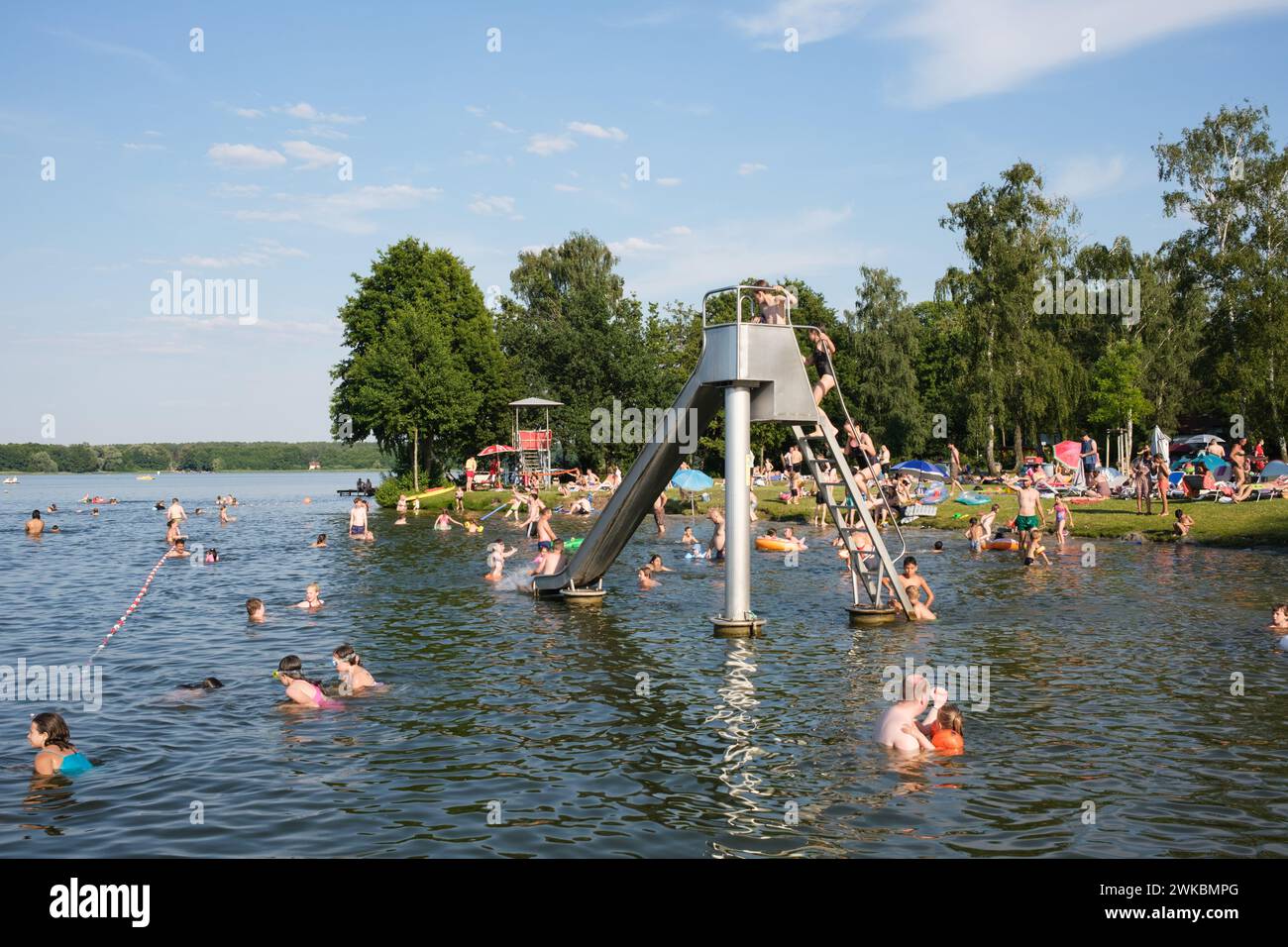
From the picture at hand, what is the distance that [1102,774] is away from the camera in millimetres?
11117

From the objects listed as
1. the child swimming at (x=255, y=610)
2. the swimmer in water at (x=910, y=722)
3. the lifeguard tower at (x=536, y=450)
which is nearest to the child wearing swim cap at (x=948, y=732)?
the swimmer in water at (x=910, y=722)

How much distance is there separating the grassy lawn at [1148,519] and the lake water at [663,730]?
24.2 feet

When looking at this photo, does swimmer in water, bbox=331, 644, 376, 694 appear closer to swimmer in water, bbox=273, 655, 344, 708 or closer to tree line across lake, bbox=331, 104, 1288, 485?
swimmer in water, bbox=273, 655, 344, 708

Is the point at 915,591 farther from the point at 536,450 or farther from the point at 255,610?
the point at 536,450

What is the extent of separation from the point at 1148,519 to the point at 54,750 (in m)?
35.6

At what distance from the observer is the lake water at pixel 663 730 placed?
9.67 meters

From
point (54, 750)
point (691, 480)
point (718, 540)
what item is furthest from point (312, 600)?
point (691, 480)

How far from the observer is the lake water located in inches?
381

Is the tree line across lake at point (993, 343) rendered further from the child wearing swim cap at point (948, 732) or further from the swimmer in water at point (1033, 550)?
the child wearing swim cap at point (948, 732)

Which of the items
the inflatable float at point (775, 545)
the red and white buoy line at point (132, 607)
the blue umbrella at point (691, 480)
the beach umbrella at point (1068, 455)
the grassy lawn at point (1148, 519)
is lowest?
the red and white buoy line at point (132, 607)

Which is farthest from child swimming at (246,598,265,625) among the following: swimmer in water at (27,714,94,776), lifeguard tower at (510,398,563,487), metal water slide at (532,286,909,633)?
lifeguard tower at (510,398,563,487)

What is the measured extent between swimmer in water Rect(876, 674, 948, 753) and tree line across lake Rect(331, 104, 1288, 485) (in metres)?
48.1
